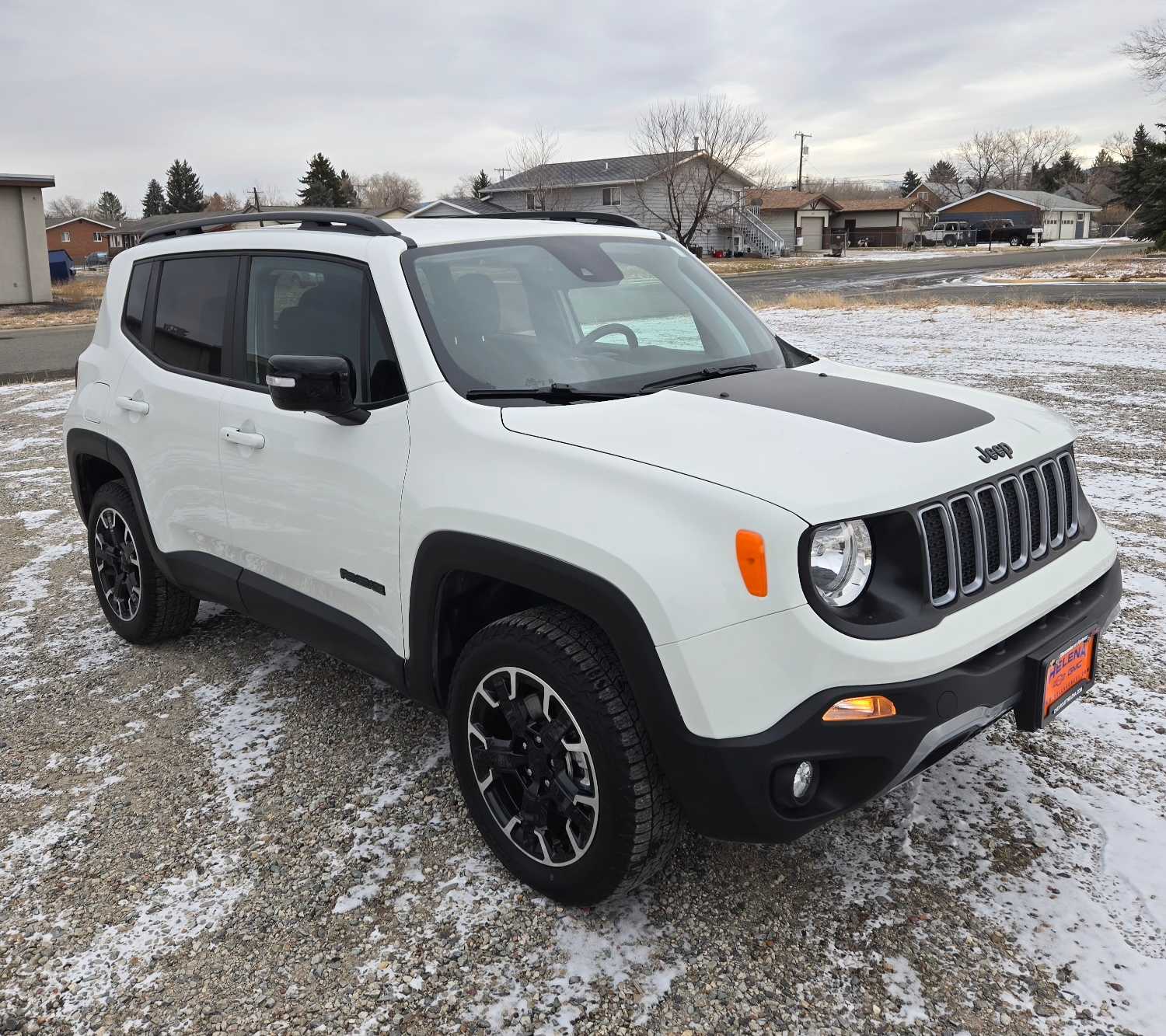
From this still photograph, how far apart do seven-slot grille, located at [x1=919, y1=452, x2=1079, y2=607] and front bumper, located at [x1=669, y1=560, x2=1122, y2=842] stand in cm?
21

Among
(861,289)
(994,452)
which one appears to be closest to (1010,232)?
(861,289)

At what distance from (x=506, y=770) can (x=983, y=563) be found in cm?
142

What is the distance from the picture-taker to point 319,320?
3406 mm

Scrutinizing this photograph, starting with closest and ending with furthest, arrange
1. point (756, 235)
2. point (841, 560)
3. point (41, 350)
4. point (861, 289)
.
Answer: point (841, 560) < point (41, 350) < point (861, 289) < point (756, 235)

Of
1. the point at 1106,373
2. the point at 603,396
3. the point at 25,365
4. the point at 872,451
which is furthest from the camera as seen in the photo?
the point at 25,365

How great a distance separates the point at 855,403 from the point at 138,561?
3272 millimetres

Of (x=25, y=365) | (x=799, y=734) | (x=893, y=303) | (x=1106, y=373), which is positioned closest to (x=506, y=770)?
(x=799, y=734)

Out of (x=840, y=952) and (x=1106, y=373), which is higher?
(x=1106, y=373)

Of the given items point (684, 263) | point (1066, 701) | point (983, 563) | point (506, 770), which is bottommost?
point (506, 770)

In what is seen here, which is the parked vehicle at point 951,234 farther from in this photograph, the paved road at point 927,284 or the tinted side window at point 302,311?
the tinted side window at point 302,311

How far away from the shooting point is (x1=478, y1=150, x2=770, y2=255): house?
185 feet

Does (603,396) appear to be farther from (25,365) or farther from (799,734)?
(25,365)

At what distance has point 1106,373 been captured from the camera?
11.7m

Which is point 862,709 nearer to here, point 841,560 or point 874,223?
point 841,560
